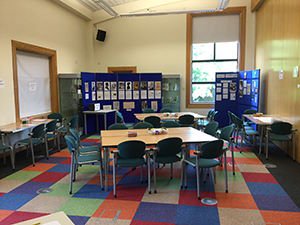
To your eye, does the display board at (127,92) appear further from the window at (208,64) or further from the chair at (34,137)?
the chair at (34,137)

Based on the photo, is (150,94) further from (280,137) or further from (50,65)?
(280,137)

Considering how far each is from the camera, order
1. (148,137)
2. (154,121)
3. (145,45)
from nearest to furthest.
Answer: (148,137) → (154,121) → (145,45)

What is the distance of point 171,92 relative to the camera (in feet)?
31.3

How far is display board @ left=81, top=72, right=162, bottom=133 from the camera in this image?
9.03 meters

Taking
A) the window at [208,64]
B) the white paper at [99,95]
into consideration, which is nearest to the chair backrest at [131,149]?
the white paper at [99,95]

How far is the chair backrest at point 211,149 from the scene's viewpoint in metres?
3.54

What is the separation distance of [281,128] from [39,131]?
4981 millimetres

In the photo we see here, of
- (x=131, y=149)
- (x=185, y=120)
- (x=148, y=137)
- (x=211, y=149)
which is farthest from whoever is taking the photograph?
(x=185, y=120)

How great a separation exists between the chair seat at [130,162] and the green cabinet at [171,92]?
5.72m

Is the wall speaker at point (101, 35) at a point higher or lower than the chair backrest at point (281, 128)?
higher

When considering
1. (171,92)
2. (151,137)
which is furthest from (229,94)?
(151,137)

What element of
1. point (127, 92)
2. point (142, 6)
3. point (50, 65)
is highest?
point (142, 6)

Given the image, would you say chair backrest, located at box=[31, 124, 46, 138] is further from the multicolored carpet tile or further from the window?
the window

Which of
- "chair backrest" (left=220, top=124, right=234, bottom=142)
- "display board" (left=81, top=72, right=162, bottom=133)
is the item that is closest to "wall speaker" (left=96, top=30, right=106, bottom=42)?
"display board" (left=81, top=72, right=162, bottom=133)
